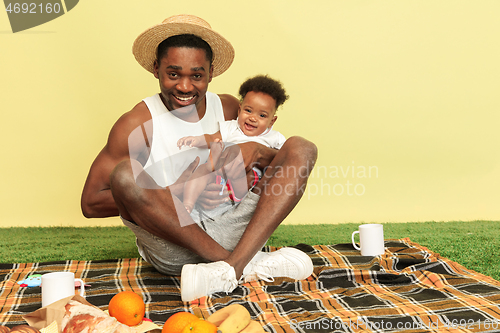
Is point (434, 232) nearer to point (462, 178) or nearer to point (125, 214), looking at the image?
point (462, 178)

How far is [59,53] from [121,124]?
82.3 inches

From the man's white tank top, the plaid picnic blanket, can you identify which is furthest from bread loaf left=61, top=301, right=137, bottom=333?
the man's white tank top

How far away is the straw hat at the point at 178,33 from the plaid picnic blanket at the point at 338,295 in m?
1.11

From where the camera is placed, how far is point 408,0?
14.2 feet

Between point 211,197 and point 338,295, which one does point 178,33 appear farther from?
point 338,295

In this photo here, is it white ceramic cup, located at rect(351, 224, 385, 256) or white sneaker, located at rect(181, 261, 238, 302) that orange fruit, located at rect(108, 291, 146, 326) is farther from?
white ceramic cup, located at rect(351, 224, 385, 256)

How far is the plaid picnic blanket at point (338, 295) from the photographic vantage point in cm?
153

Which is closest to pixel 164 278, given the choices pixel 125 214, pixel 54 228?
pixel 125 214

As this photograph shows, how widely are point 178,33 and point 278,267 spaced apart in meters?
1.21

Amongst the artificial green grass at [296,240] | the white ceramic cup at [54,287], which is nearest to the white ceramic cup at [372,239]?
the artificial green grass at [296,240]

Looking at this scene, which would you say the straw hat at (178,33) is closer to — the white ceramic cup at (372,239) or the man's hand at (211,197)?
the man's hand at (211,197)

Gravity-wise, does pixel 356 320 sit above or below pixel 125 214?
below

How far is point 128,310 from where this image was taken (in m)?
1.39

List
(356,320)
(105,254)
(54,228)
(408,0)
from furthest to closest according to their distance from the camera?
(408,0)
(54,228)
(105,254)
(356,320)
